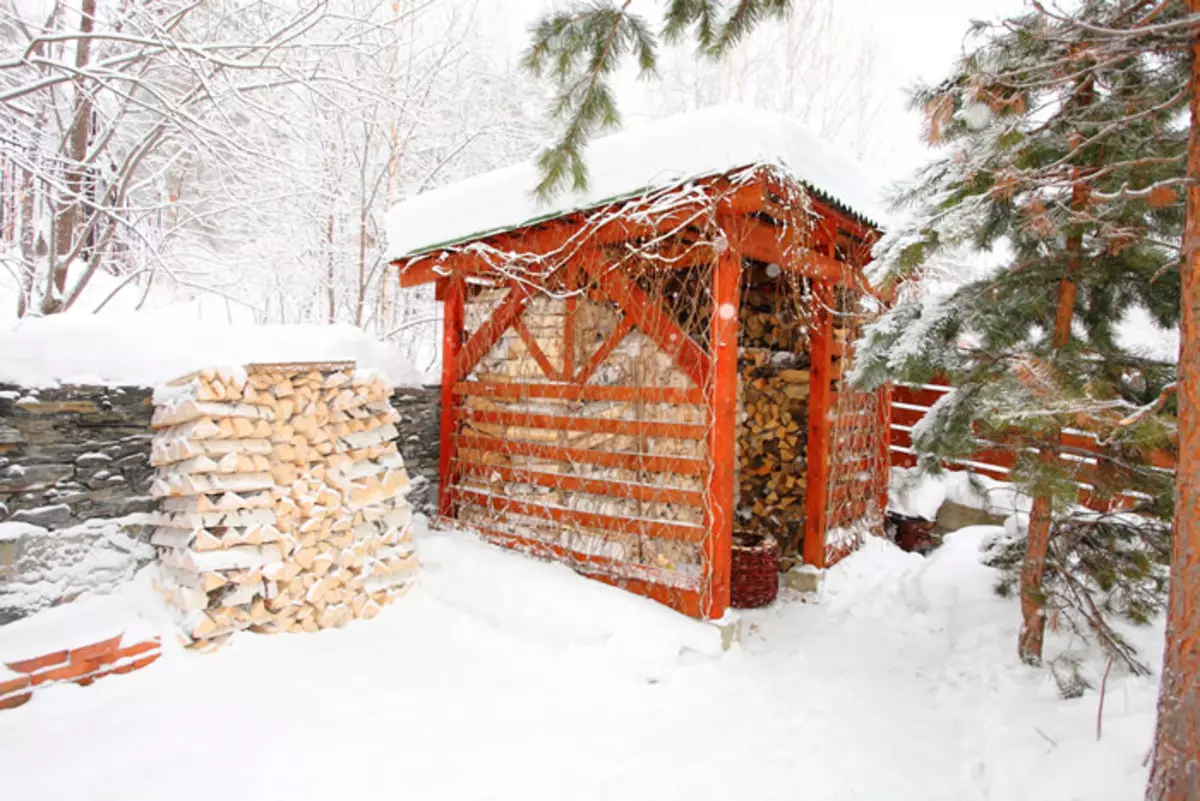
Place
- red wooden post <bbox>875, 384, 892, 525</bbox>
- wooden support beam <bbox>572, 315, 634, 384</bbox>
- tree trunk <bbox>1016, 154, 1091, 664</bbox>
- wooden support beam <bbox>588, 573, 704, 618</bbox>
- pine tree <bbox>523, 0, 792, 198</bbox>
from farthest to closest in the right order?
1. red wooden post <bbox>875, 384, 892, 525</bbox>
2. wooden support beam <bbox>572, 315, 634, 384</bbox>
3. wooden support beam <bbox>588, 573, 704, 618</bbox>
4. tree trunk <bbox>1016, 154, 1091, 664</bbox>
5. pine tree <bbox>523, 0, 792, 198</bbox>

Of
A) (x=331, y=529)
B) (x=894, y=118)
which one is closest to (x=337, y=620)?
(x=331, y=529)

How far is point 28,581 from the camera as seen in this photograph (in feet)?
9.57

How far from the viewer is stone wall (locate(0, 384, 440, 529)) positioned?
2922 mm

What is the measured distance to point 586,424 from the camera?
163 inches

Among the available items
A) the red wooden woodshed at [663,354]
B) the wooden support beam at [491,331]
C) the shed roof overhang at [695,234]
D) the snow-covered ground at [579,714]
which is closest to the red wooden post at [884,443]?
the red wooden woodshed at [663,354]

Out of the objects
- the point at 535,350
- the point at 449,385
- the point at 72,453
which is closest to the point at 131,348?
the point at 72,453

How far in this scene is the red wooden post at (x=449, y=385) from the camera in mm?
4988

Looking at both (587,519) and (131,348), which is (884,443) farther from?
(131,348)

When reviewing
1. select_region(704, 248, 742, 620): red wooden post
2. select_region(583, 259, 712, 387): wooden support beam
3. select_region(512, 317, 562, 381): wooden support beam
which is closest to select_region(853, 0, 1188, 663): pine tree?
select_region(704, 248, 742, 620): red wooden post

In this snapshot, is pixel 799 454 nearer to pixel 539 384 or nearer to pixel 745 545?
pixel 745 545

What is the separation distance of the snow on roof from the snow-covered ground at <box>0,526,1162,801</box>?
2.37 meters

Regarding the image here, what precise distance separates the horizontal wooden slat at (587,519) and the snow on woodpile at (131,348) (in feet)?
5.08

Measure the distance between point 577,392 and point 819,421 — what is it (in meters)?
1.86

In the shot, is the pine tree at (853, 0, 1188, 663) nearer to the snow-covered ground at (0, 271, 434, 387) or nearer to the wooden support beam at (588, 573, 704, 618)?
the wooden support beam at (588, 573, 704, 618)
